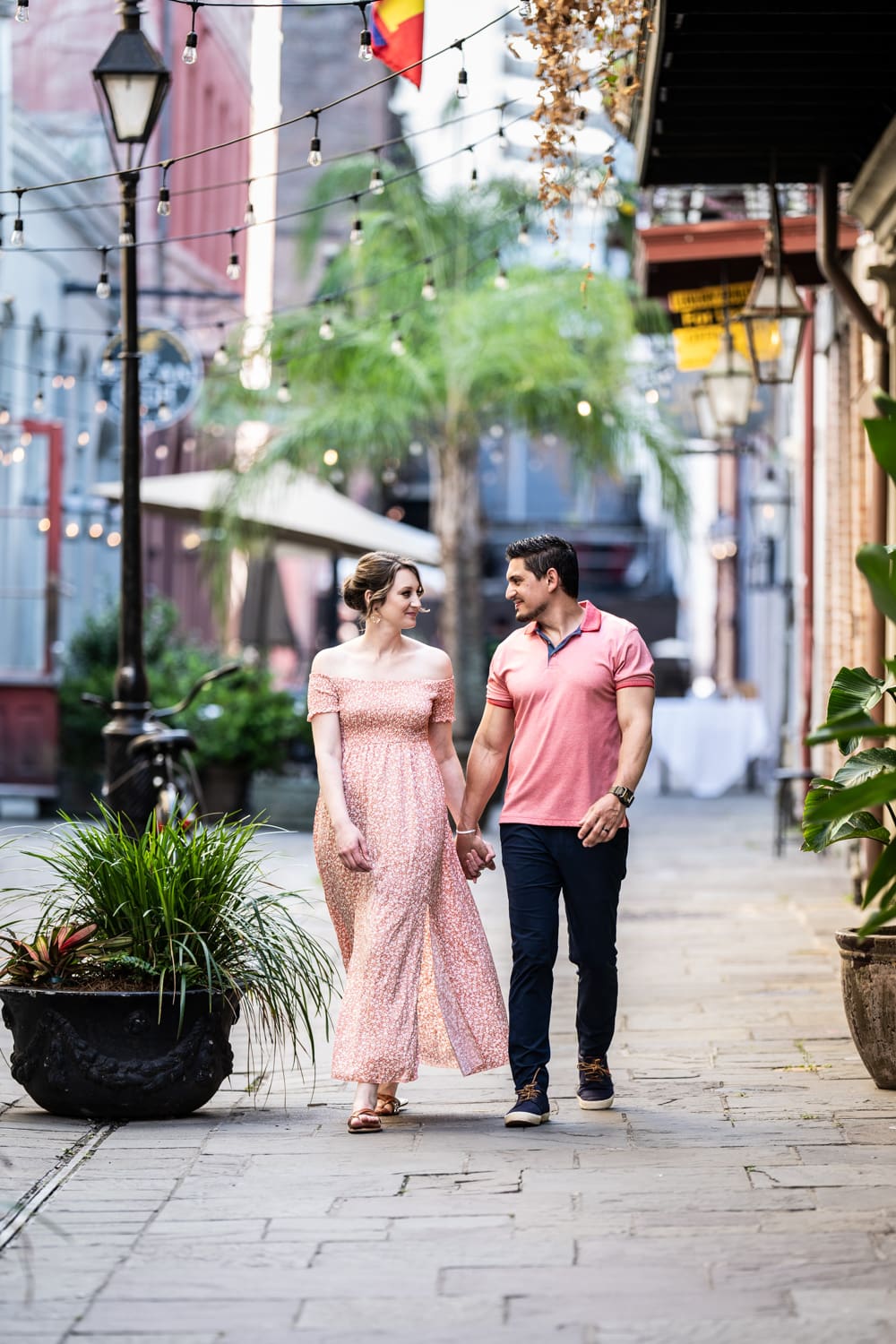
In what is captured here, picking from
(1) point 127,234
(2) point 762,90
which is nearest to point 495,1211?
(2) point 762,90

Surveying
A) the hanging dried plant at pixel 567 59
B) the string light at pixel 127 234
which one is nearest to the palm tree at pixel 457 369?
the string light at pixel 127 234

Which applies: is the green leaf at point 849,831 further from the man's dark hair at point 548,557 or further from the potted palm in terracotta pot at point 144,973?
the potted palm in terracotta pot at point 144,973

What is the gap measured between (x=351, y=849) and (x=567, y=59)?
383cm

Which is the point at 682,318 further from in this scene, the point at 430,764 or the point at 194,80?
the point at 194,80

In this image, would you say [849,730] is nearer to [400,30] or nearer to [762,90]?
[400,30]

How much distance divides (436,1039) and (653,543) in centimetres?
3863

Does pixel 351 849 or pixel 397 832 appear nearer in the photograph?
pixel 351 849

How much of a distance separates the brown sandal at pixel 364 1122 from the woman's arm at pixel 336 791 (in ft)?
2.42

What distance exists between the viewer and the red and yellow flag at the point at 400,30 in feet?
25.5

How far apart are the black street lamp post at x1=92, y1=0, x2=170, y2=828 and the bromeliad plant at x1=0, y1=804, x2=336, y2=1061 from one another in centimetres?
303

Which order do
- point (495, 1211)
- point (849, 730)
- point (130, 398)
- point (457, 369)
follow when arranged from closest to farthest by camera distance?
point (849, 730) → point (495, 1211) → point (130, 398) → point (457, 369)

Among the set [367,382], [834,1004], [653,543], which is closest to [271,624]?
[367,382]

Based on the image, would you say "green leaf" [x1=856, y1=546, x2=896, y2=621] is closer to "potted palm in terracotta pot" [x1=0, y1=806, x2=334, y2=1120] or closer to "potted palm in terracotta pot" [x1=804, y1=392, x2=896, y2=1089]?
"potted palm in terracotta pot" [x1=804, y1=392, x2=896, y2=1089]

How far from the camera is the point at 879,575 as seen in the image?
14.3 ft
